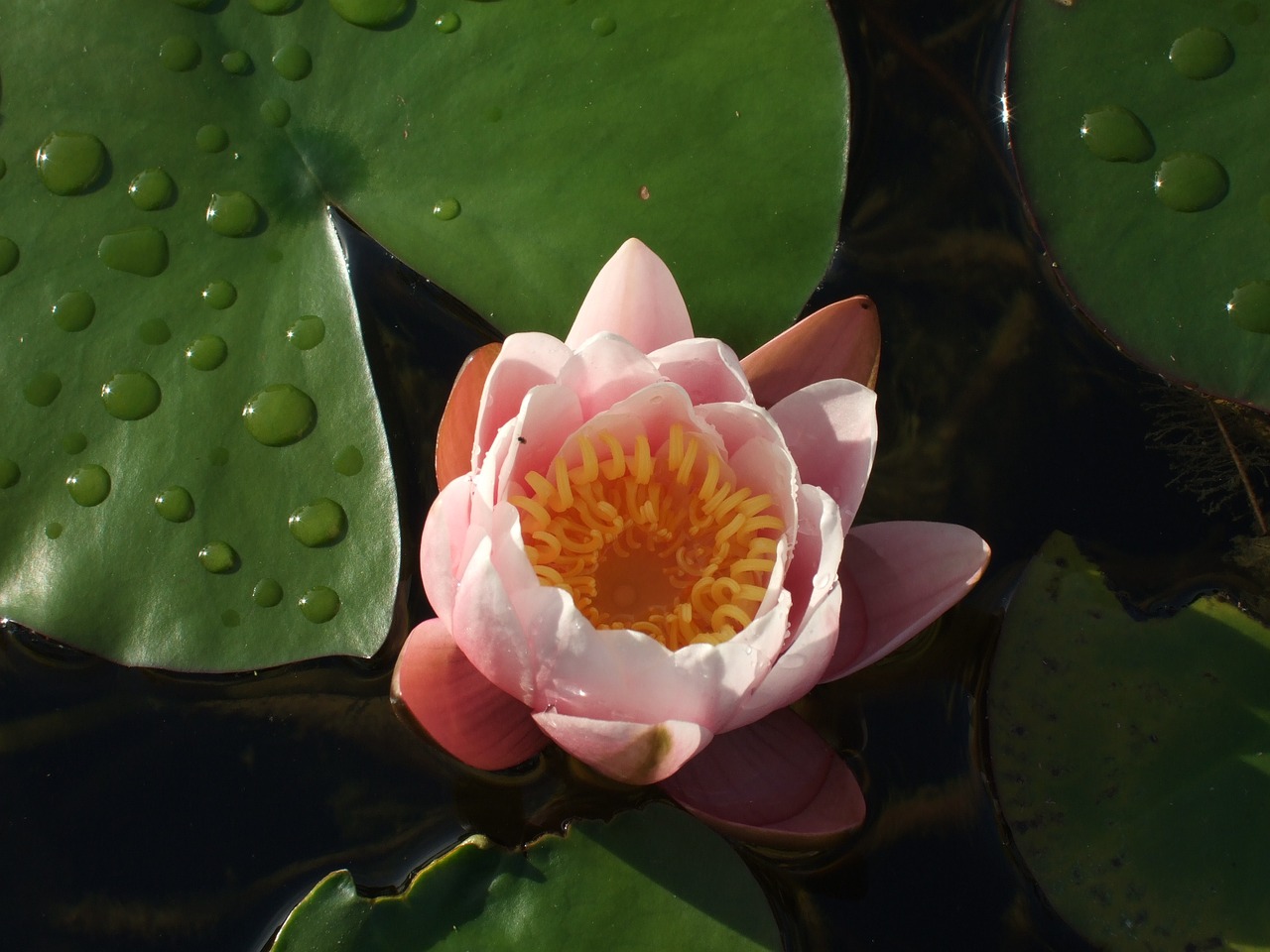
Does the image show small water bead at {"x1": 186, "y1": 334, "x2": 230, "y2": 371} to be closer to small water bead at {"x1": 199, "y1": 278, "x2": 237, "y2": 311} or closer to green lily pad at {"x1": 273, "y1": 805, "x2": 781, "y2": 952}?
small water bead at {"x1": 199, "y1": 278, "x2": 237, "y2": 311}

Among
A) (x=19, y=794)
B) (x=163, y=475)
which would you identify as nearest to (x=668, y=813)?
(x=163, y=475)

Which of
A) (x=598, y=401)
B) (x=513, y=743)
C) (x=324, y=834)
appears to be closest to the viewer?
(x=598, y=401)

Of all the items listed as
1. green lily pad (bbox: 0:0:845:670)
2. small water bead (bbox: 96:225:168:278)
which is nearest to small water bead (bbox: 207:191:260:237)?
green lily pad (bbox: 0:0:845:670)

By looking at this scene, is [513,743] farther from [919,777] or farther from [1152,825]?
[1152,825]

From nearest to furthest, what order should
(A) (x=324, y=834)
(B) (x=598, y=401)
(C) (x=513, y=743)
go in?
1. (B) (x=598, y=401)
2. (C) (x=513, y=743)
3. (A) (x=324, y=834)

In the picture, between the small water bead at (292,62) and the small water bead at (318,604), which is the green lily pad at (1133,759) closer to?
the small water bead at (318,604)

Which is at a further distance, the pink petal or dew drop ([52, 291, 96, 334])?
dew drop ([52, 291, 96, 334])

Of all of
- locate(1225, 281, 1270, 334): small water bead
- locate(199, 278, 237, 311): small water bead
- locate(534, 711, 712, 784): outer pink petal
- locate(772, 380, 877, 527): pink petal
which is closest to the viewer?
locate(534, 711, 712, 784): outer pink petal
